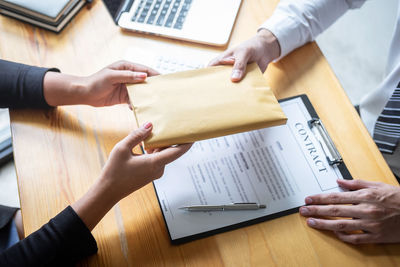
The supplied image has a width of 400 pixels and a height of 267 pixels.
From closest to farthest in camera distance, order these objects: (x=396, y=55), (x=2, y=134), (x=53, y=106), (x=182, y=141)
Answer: (x=182, y=141) < (x=53, y=106) < (x=396, y=55) < (x=2, y=134)

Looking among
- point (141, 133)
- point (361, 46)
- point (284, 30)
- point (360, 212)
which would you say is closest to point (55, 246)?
point (141, 133)

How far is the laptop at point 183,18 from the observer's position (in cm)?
81

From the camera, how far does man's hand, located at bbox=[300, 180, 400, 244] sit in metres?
0.58

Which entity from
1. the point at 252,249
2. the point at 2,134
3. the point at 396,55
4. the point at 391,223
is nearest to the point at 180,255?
the point at 252,249

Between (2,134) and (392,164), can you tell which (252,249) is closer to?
(392,164)

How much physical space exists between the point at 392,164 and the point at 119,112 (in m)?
0.71

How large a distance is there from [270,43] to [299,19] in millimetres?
103

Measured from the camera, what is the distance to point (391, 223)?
1.91ft

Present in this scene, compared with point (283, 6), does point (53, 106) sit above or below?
below

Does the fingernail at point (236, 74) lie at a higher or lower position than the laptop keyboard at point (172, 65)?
higher

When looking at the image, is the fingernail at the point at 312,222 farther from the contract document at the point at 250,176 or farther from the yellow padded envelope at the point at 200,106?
the yellow padded envelope at the point at 200,106

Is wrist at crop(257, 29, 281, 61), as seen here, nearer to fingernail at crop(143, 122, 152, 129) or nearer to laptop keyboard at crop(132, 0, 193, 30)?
laptop keyboard at crop(132, 0, 193, 30)

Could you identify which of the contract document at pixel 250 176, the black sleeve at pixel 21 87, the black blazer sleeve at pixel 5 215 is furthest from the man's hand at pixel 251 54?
the black blazer sleeve at pixel 5 215

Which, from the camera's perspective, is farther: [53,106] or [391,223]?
[53,106]
